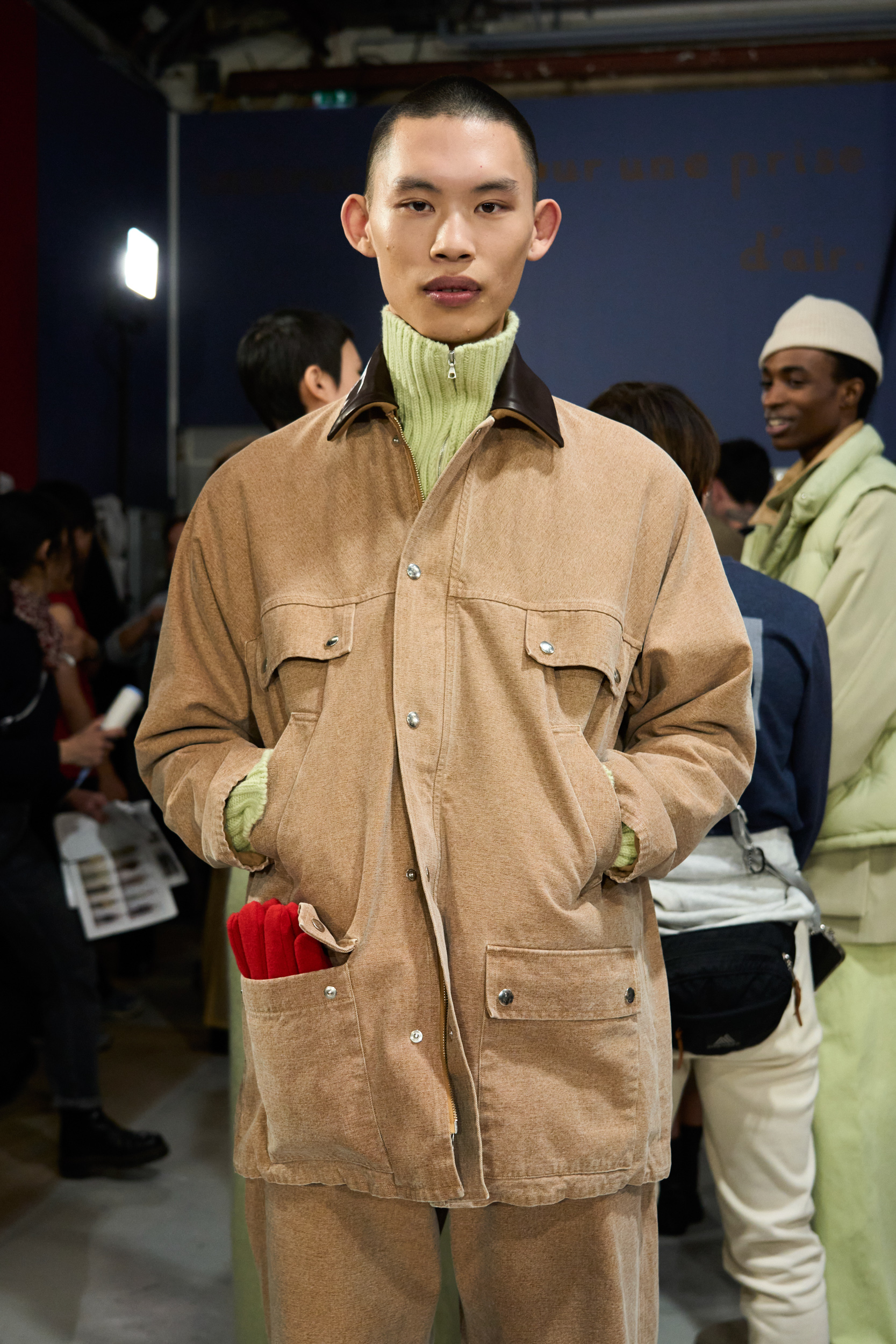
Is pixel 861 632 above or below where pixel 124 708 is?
above

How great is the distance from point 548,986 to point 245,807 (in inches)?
13.9

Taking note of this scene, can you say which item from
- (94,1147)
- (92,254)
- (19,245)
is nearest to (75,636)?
(94,1147)

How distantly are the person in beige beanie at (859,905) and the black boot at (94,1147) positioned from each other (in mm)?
1742

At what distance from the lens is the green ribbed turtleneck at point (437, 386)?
1297 mm

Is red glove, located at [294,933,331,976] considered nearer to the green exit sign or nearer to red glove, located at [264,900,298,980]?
red glove, located at [264,900,298,980]

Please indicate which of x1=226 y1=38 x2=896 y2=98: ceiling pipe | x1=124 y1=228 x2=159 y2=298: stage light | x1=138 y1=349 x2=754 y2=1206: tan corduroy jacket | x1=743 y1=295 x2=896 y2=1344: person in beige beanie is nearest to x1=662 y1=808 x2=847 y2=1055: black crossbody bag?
x1=743 y1=295 x2=896 y2=1344: person in beige beanie

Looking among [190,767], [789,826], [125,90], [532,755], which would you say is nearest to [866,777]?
[789,826]

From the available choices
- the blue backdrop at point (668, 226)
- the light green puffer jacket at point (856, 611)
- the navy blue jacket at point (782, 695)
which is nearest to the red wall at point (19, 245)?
the blue backdrop at point (668, 226)

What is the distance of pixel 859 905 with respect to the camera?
2271 millimetres

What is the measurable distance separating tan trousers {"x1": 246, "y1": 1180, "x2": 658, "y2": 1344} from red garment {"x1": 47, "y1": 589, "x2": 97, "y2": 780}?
9.06ft

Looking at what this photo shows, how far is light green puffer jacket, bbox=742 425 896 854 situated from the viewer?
225 cm

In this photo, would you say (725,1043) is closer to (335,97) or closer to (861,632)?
(861,632)

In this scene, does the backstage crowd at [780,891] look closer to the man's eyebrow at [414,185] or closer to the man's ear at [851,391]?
the man's ear at [851,391]

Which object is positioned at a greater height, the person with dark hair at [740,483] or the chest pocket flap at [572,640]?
the chest pocket flap at [572,640]
